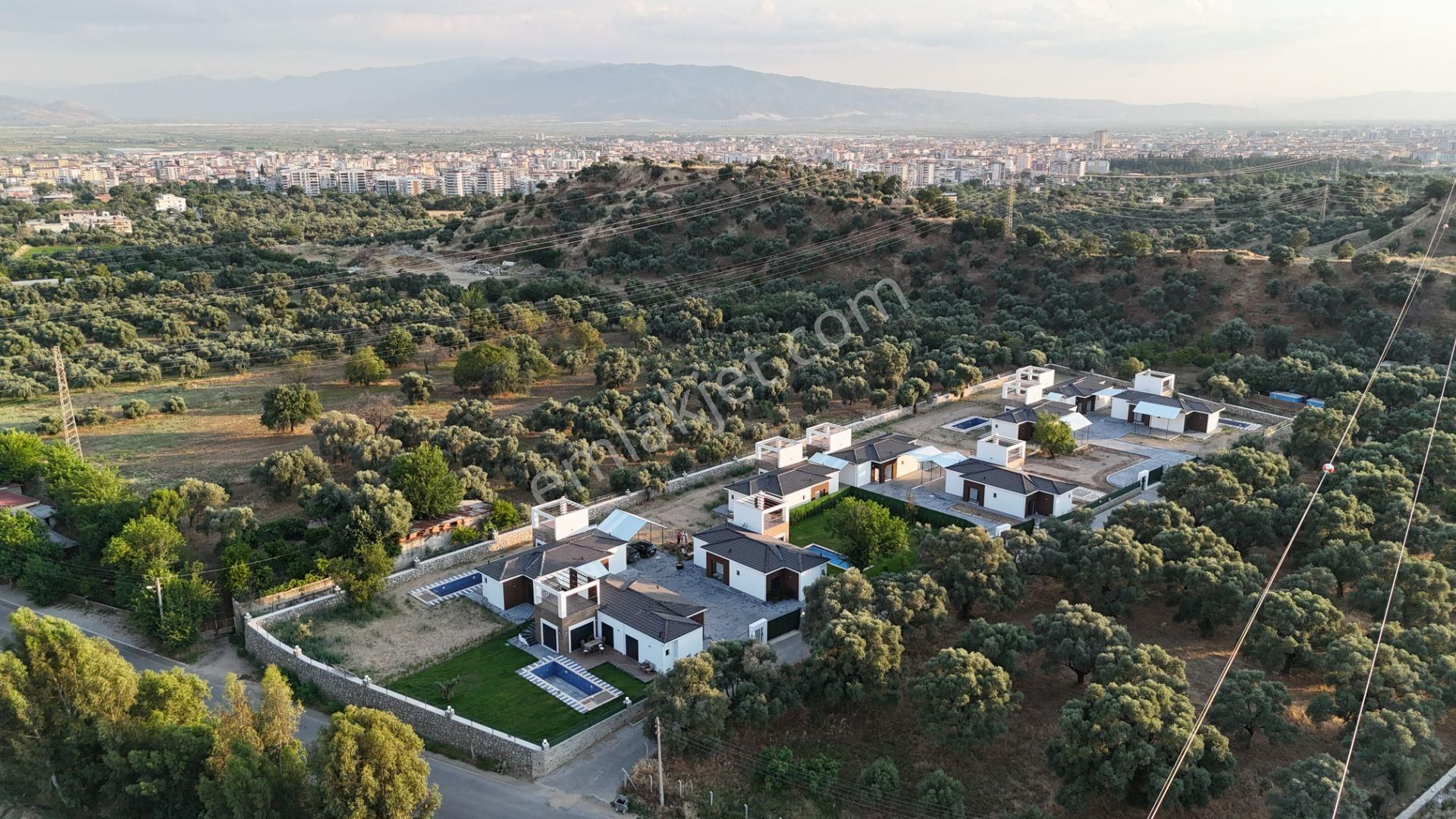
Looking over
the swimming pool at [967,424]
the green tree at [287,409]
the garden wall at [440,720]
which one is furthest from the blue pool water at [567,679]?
the swimming pool at [967,424]

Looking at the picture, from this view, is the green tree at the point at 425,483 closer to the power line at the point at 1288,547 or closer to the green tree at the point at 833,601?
the green tree at the point at 833,601

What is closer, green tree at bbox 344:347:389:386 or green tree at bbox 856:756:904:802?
green tree at bbox 856:756:904:802

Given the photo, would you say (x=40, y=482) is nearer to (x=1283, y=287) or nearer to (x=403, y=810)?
(x=403, y=810)

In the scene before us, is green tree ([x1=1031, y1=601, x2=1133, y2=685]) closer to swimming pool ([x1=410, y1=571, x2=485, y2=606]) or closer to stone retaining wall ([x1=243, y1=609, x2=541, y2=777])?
stone retaining wall ([x1=243, y1=609, x2=541, y2=777])

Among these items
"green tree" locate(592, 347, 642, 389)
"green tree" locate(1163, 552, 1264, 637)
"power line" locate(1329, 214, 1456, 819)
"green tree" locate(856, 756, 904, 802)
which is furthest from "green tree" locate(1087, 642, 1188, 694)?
"green tree" locate(592, 347, 642, 389)

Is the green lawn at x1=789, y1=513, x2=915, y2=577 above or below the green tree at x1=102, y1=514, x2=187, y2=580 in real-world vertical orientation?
below

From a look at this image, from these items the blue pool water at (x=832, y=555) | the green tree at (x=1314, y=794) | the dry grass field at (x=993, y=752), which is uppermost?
the green tree at (x=1314, y=794)

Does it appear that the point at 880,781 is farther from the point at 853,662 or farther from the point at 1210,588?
the point at 1210,588
